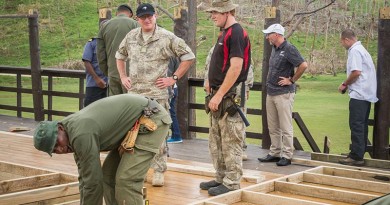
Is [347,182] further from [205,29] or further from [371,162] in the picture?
[205,29]

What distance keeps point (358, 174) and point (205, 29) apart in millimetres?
8415

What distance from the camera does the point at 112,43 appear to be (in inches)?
276

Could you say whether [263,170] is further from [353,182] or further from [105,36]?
[105,36]

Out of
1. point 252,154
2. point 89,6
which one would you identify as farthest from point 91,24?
point 252,154

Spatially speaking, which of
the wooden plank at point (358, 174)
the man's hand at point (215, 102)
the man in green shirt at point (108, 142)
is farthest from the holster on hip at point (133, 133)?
the wooden plank at point (358, 174)

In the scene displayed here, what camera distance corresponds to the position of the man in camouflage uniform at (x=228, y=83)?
5680mm

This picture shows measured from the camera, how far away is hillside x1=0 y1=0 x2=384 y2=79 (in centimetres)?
1284

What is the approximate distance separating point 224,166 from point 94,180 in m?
2.12

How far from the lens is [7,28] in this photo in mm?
16750

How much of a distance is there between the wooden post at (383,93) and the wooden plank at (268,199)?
2672 mm

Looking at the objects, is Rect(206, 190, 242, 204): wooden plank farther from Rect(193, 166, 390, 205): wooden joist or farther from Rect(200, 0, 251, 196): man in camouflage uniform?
Rect(200, 0, 251, 196): man in camouflage uniform

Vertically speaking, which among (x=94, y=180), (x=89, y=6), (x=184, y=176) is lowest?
(x=184, y=176)

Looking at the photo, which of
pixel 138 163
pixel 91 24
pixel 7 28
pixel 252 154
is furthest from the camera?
pixel 7 28

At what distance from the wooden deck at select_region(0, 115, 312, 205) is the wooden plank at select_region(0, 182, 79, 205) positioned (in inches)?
26.4
